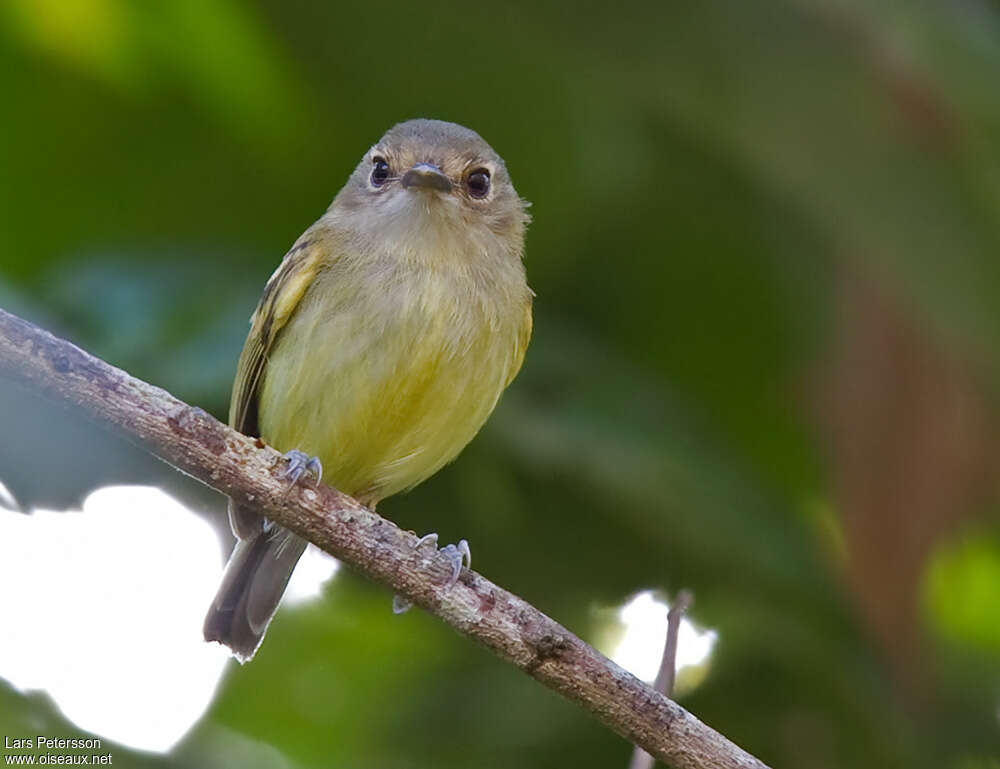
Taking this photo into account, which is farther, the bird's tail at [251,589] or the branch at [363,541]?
the bird's tail at [251,589]

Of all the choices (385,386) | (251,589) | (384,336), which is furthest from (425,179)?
(251,589)

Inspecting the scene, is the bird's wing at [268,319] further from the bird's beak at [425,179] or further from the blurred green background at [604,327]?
the bird's beak at [425,179]

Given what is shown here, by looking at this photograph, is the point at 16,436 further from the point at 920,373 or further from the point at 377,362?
the point at 920,373

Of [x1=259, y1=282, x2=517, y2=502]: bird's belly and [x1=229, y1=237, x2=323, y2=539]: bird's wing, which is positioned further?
[x1=229, y1=237, x2=323, y2=539]: bird's wing

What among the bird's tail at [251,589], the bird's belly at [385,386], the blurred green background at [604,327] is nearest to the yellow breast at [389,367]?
the bird's belly at [385,386]

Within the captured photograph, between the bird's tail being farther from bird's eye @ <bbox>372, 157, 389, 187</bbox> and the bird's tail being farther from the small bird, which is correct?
bird's eye @ <bbox>372, 157, 389, 187</bbox>

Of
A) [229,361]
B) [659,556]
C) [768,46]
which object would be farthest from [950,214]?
[229,361]

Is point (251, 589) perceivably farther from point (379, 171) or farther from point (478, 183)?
point (478, 183)

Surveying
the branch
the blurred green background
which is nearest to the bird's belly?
the blurred green background
